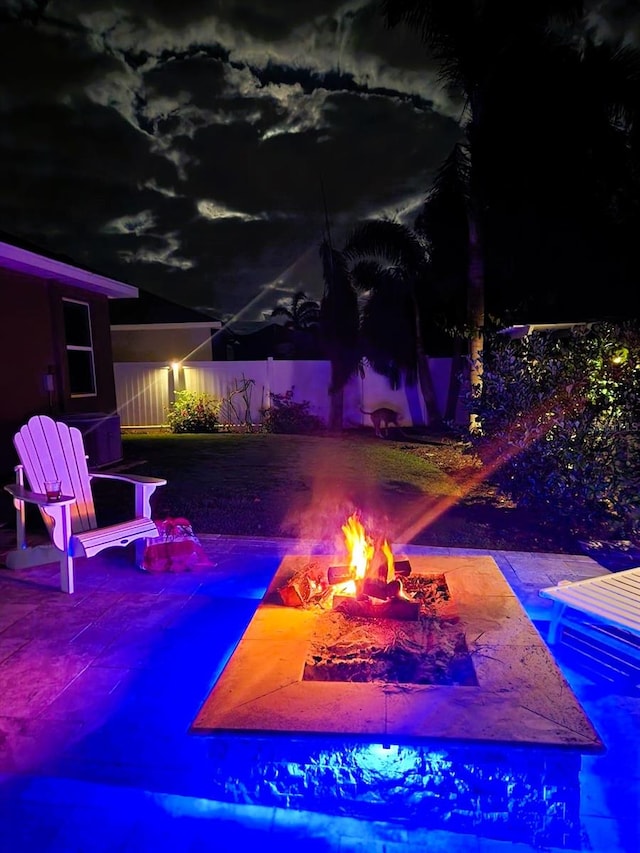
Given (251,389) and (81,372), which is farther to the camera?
(251,389)

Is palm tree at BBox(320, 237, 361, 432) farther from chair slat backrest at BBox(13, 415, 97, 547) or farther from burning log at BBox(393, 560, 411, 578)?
burning log at BBox(393, 560, 411, 578)

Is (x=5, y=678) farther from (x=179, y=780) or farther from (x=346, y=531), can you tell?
(x=346, y=531)

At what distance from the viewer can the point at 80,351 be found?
370 inches

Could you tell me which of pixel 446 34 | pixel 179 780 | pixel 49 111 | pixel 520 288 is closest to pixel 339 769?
pixel 179 780

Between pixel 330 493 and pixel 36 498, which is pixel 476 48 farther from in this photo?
pixel 36 498

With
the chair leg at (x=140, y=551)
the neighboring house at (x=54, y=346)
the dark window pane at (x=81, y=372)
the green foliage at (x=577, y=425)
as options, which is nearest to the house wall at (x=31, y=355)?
the neighboring house at (x=54, y=346)

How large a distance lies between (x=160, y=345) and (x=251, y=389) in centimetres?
570

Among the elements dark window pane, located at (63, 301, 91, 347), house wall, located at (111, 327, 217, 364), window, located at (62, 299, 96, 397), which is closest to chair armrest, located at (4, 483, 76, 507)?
Answer: window, located at (62, 299, 96, 397)

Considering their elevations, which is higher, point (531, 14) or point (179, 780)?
point (531, 14)

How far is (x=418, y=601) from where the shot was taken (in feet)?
10.3

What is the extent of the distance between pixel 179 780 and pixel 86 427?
6640 millimetres

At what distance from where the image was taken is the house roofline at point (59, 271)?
6.66 metres

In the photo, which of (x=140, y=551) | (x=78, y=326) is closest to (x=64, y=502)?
(x=140, y=551)

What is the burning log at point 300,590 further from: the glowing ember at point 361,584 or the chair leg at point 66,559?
the chair leg at point 66,559
